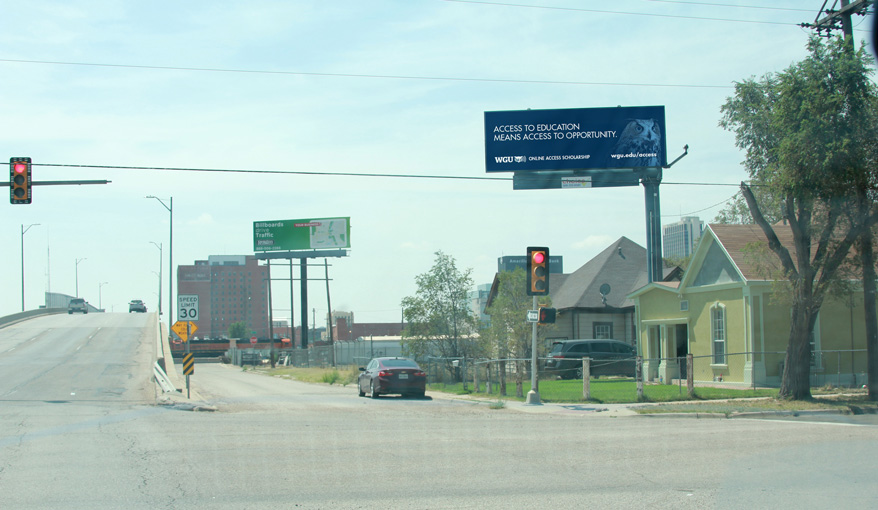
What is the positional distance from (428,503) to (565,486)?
1807 millimetres

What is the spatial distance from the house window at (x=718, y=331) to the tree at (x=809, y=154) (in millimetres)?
5699

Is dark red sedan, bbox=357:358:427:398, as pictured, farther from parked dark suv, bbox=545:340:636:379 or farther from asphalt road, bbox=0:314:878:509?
parked dark suv, bbox=545:340:636:379

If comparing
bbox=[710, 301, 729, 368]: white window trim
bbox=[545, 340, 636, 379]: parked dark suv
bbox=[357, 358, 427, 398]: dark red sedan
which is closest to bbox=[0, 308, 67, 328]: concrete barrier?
bbox=[357, 358, 427, 398]: dark red sedan

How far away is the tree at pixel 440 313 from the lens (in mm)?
35406

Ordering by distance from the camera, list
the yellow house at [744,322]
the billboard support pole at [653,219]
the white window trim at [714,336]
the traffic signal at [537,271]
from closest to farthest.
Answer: the traffic signal at [537,271]
the yellow house at [744,322]
the white window trim at [714,336]
the billboard support pole at [653,219]

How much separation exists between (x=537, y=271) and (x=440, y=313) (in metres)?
15.1

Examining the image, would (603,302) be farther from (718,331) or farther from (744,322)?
(744,322)

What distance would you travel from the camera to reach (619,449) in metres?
12.1

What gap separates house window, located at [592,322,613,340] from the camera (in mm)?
41875

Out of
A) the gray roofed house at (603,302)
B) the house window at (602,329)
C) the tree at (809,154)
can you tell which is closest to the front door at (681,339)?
the gray roofed house at (603,302)

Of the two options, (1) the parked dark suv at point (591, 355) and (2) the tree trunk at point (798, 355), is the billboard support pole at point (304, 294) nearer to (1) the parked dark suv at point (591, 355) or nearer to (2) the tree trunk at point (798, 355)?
(1) the parked dark suv at point (591, 355)

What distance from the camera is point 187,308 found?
28594 millimetres

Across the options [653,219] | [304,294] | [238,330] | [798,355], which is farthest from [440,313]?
[238,330]

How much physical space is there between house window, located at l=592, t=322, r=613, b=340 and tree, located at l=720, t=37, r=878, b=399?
67.8 ft
